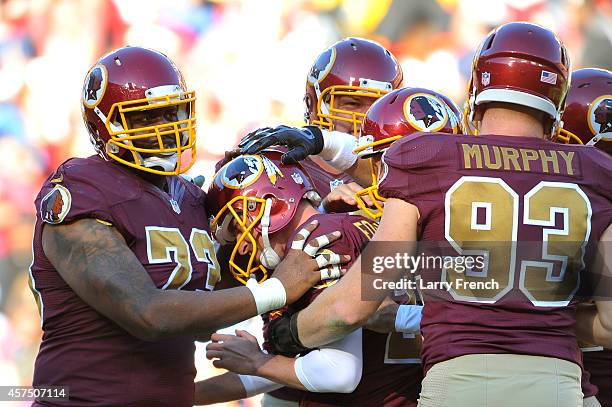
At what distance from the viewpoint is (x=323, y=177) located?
11.1 ft

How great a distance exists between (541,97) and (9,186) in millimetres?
4745

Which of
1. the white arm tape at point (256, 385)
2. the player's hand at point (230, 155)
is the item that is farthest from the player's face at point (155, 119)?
the white arm tape at point (256, 385)

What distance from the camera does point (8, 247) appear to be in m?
6.04

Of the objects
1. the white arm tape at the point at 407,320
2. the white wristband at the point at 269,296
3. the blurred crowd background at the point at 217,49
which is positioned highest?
the blurred crowd background at the point at 217,49

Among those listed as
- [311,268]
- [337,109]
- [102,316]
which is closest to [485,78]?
[311,268]

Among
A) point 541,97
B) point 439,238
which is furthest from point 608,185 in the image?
point 439,238

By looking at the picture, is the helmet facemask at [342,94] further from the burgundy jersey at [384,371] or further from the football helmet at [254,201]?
the burgundy jersey at [384,371]

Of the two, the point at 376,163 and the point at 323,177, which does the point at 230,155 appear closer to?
the point at 323,177

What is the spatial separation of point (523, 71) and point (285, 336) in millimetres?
940

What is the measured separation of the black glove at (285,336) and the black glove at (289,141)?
0.56 metres

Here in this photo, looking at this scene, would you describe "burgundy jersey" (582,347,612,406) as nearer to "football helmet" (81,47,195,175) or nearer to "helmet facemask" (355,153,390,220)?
"helmet facemask" (355,153,390,220)

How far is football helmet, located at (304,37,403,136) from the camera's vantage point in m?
3.60

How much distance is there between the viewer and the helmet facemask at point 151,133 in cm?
263

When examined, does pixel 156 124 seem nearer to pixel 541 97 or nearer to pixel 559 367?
pixel 541 97
